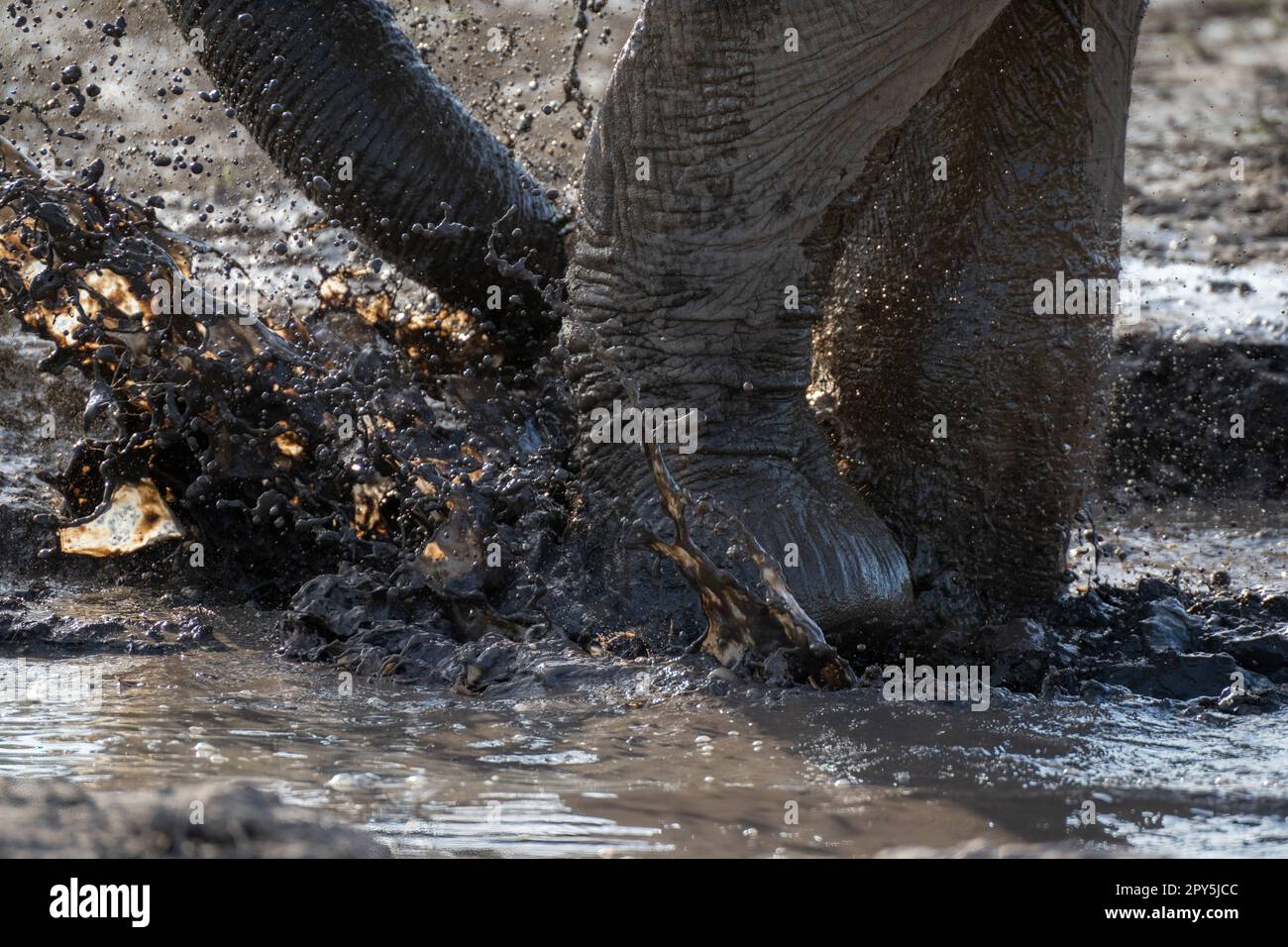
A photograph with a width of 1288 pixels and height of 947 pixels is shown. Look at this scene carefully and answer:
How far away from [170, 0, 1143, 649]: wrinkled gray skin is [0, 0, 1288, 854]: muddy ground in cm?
25

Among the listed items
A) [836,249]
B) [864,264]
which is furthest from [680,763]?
[864,264]

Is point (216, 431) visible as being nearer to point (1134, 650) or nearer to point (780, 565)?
point (780, 565)

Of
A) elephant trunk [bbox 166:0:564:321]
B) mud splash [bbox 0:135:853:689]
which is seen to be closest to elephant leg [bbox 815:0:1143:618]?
mud splash [bbox 0:135:853:689]

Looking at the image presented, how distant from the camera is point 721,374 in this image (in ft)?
10.6

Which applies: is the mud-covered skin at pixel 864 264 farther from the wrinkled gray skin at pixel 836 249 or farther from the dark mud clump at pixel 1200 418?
the dark mud clump at pixel 1200 418

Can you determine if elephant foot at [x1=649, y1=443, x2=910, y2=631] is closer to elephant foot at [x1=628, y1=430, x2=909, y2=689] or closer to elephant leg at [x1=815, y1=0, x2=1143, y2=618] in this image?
elephant foot at [x1=628, y1=430, x2=909, y2=689]

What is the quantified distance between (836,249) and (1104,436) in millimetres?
833

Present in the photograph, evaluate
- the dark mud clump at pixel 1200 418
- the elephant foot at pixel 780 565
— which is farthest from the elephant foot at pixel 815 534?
the dark mud clump at pixel 1200 418

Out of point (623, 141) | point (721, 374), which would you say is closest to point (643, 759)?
point (721, 374)

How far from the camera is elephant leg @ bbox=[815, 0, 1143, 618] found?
11.3 feet

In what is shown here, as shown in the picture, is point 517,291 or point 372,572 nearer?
point 372,572
